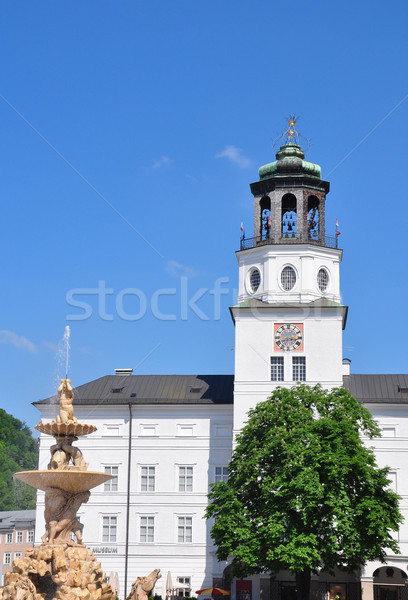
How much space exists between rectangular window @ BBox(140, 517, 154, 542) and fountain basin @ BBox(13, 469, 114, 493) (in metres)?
24.9

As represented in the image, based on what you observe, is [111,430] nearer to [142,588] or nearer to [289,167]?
[289,167]

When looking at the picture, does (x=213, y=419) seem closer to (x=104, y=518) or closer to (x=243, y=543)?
(x=104, y=518)

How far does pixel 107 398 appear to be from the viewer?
2138 inches

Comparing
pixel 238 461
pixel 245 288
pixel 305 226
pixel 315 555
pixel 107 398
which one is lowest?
pixel 315 555

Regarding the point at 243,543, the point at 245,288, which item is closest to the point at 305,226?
the point at 245,288

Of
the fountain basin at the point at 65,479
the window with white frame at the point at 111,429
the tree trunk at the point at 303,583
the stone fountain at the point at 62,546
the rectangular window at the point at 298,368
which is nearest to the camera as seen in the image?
the stone fountain at the point at 62,546

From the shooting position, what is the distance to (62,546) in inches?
1009

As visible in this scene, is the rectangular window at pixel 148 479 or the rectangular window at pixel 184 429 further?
the rectangular window at pixel 184 429

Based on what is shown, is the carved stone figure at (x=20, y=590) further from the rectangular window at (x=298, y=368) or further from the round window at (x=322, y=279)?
the round window at (x=322, y=279)

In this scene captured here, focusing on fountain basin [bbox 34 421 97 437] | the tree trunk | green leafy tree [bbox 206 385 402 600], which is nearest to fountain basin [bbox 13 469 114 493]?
fountain basin [bbox 34 421 97 437]

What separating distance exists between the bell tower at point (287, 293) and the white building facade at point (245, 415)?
60 millimetres

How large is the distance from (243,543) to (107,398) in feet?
60.2

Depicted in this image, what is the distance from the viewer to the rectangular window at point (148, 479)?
51594mm

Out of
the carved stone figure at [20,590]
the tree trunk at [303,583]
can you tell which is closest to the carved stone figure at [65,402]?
the carved stone figure at [20,590]
